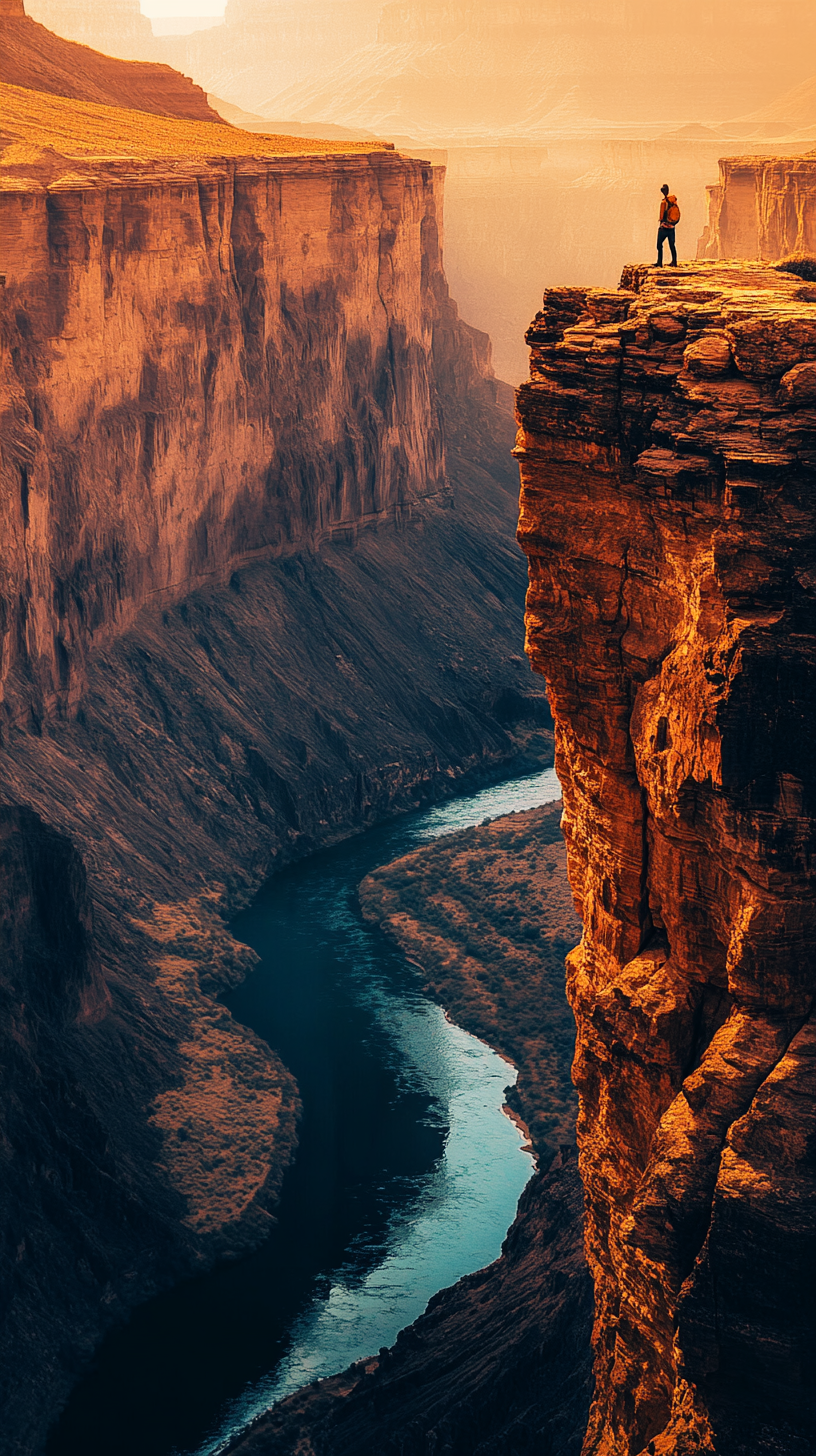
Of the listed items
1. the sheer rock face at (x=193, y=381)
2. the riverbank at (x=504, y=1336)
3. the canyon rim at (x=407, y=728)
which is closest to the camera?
the canyon rim at (x=407, y=728)

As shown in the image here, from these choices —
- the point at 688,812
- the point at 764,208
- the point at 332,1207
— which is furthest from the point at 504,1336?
the point at 764,208

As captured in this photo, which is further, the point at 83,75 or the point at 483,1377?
the point at 83,75

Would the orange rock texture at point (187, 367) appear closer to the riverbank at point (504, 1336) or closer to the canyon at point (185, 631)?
the canyon at point (185, 631)

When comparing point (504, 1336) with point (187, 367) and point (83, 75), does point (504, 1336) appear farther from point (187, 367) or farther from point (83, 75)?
point (83, 75)

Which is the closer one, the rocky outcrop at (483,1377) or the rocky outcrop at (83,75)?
the rocky outcrop at (483,1377)

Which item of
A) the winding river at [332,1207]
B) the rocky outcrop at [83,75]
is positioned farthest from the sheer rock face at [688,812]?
the rocky outcrop at [83,75]
